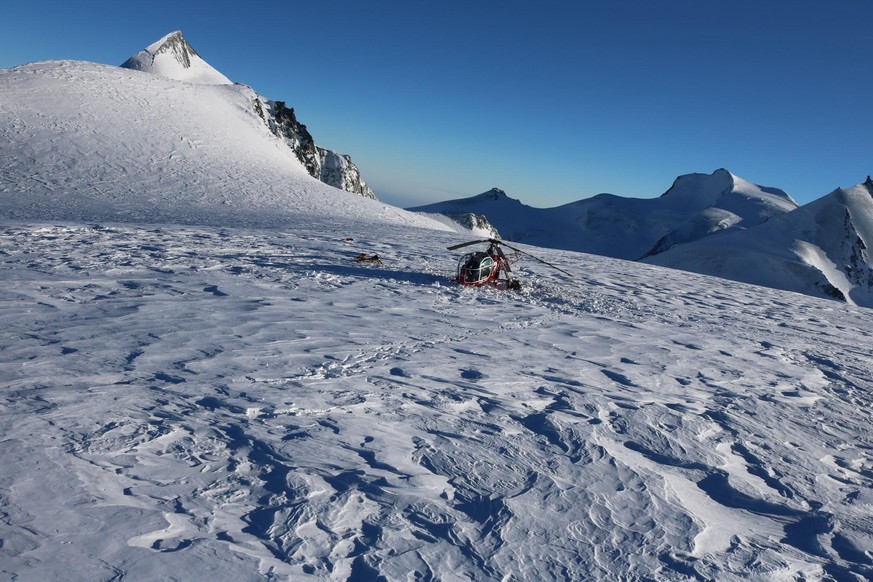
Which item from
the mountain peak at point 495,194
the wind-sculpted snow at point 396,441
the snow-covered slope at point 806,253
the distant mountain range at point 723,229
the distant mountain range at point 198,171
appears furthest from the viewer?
the mountain peak at point 495,194

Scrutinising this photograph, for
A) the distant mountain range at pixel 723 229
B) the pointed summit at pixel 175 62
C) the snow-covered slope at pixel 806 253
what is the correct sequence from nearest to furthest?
the snow-covered slope at pixel 806 253
the distant mountain range at pixel 723 229
the pointed summit at pixel 175 62

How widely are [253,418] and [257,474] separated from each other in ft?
4.33

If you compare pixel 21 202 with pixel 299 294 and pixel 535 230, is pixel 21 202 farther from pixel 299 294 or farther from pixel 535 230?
pixel 535 230

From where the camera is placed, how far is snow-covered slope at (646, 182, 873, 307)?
70.7m

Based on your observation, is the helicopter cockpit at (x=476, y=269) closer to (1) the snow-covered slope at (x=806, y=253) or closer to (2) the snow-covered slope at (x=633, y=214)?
(1) the snow-covered slope at (x=806, y=253)

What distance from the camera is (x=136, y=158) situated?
3572 cm

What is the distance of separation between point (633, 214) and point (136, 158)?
12653 centimetres

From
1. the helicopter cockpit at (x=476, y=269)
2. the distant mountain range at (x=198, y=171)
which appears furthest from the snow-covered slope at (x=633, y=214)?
the helicopter cockpit at (x=476, y=269)

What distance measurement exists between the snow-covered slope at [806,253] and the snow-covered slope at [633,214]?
26.7 m

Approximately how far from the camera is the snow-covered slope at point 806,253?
70688mm

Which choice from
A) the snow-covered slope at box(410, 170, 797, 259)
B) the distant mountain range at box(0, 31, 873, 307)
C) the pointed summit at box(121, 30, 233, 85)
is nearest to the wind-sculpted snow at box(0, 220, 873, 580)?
the distant mountain range at box(0, 31, 873, 307)

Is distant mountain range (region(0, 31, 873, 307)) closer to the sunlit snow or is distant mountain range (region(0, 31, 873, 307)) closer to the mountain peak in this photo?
the sunlit snow

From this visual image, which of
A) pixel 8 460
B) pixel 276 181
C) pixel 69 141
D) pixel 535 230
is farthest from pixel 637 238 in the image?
pixel 8 460

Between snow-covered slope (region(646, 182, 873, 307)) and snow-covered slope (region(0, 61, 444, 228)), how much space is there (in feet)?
160
